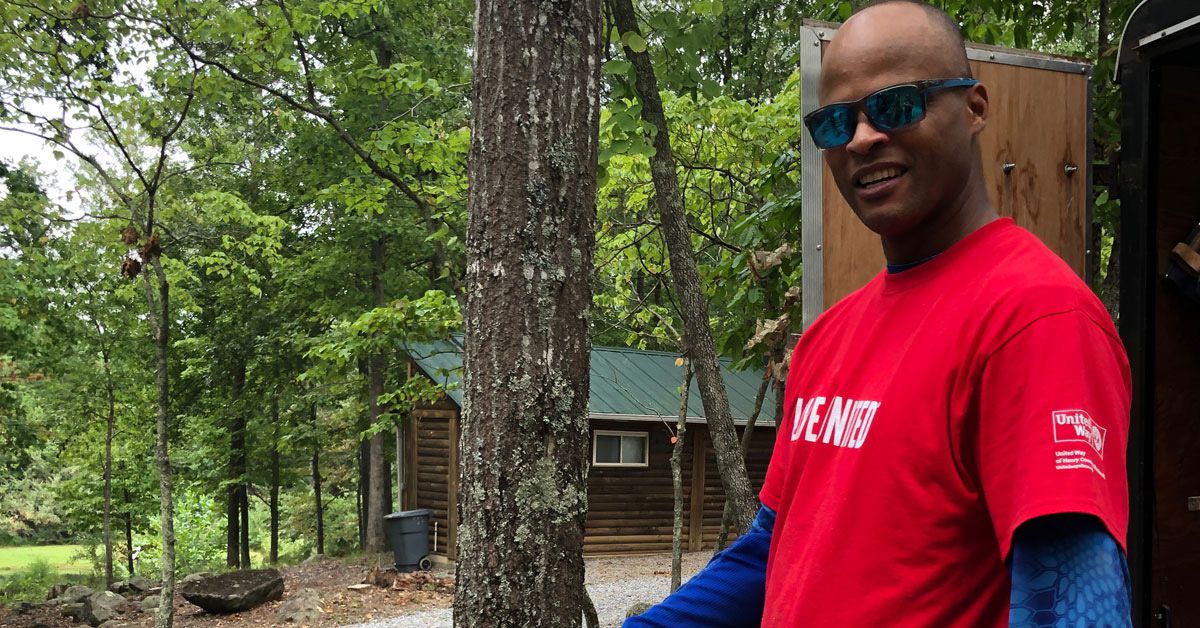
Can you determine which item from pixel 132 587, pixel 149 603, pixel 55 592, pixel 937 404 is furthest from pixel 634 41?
pixel 55 592

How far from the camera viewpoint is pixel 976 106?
1.38 m

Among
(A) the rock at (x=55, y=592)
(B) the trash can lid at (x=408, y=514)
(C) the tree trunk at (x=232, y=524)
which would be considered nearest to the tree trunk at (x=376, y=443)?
(B) the trash can lid at (x=408, y=514)

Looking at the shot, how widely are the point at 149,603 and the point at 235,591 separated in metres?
2.99

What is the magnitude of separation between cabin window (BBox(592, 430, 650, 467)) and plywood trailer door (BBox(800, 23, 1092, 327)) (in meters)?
16.7

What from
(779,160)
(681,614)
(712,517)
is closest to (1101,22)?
(779,160)

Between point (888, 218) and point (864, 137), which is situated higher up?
point (864, 137)

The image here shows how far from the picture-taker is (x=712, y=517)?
2194cm

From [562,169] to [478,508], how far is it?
92 cm

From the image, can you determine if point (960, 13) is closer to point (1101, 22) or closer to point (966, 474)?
point (1101, 22)

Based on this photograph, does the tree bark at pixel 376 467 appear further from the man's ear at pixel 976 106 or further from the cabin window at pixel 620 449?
the man's ear at pixel 976 106

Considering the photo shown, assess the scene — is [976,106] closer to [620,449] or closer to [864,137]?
[864,137]

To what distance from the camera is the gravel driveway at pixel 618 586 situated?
13828mm

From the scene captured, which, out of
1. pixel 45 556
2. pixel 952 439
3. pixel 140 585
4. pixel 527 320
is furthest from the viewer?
pixel 45 556

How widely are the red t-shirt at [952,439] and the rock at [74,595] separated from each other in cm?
1937
